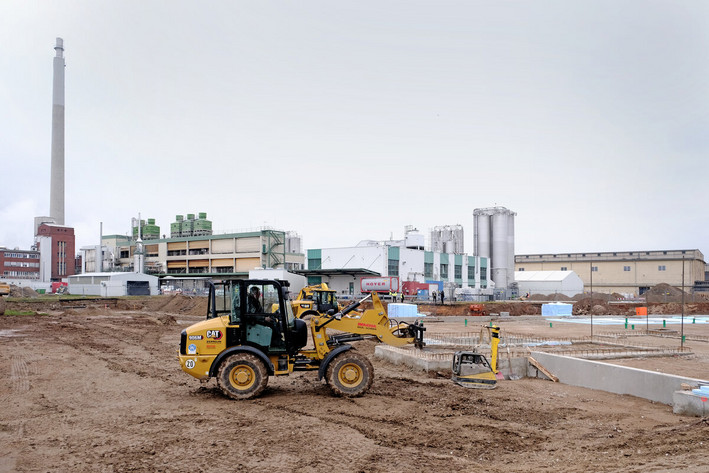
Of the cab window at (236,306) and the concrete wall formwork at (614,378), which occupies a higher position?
the cab window at (236,306)

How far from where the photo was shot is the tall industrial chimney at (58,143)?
273ft

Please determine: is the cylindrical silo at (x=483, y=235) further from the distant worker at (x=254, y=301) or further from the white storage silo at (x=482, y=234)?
the distant worker at (x=254, y=301)

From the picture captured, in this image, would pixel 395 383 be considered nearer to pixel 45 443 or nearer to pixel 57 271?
pixel 45 443

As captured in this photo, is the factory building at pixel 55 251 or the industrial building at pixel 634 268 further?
the factory building at pixel 55 251

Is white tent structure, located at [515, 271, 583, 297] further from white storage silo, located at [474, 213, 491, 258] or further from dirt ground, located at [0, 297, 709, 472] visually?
dirt ground, located at [0, 297, 709, 472]

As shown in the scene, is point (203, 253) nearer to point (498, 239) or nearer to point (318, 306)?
point (498, 239)

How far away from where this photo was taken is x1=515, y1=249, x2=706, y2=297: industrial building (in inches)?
3236

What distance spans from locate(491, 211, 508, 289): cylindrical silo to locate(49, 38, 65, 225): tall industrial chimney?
68.7 m

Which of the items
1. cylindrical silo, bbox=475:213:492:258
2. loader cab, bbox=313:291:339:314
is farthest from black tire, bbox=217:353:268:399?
cylindrical silo, bbox=475:213:492:258

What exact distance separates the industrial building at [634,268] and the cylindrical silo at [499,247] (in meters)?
13.7

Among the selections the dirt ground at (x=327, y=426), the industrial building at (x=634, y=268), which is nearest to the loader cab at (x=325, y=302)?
the dirt ground at (x=327, y=426)

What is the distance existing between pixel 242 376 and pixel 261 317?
53.7 inches

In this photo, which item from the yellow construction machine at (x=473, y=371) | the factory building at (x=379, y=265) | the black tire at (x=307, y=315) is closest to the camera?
the black tire at (x=307, y=315)

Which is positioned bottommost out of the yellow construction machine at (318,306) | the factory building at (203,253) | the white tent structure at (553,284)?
the white tent structure at (553,284)
